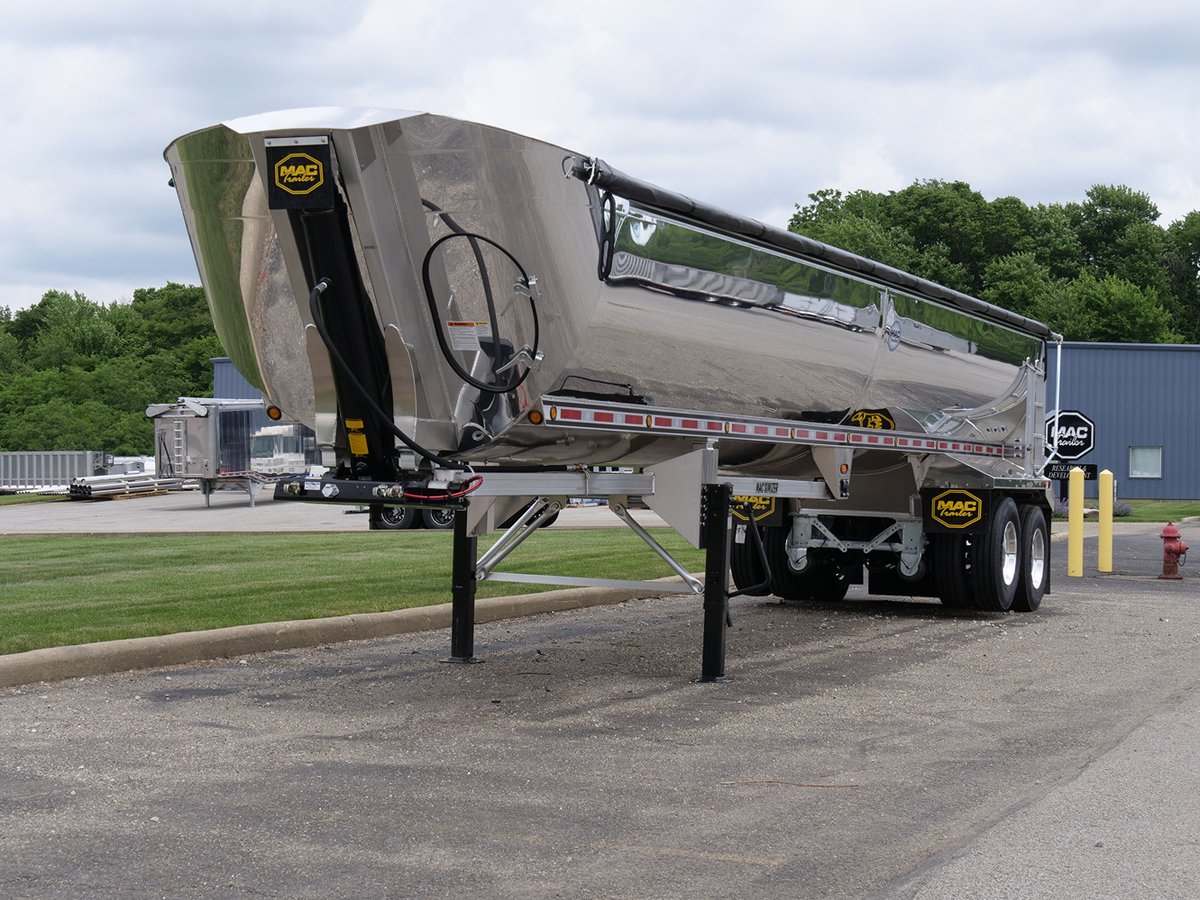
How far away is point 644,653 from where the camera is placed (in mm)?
11461

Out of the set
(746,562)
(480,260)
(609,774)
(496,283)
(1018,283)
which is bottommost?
(609,774)

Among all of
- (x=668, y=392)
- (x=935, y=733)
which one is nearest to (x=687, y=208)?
(x=668, y=392)

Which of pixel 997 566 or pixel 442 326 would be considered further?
pixel 997 566

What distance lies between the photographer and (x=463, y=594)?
10539mm

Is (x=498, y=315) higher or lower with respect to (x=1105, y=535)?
higher

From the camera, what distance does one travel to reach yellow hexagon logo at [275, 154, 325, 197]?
7.82 metres

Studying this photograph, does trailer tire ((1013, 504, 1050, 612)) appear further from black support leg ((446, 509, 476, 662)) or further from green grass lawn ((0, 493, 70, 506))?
green grass lawn ((0, 493, 70, 506))

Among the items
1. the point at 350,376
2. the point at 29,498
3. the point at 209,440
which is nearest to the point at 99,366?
the point at 29,498

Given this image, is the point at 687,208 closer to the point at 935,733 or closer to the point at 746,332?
the point at 746,332

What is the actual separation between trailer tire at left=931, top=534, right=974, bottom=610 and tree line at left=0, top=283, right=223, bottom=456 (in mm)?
49796

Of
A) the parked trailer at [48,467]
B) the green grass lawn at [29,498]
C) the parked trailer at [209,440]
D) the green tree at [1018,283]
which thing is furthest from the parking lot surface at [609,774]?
the green tree at [1018,283]

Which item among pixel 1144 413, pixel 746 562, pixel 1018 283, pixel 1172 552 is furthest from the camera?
pixel 1018 283

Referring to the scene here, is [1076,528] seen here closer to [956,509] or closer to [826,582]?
[826,582]

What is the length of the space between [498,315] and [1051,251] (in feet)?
281
